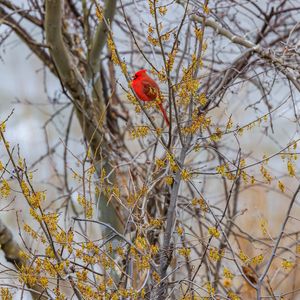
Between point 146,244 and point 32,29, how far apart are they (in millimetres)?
2717

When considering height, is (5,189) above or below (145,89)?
below

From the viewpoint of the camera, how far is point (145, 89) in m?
3.00

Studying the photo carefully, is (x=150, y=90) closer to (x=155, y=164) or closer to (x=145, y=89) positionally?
(x=145, y=89)

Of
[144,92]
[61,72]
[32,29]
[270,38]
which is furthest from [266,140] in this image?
[144,92]

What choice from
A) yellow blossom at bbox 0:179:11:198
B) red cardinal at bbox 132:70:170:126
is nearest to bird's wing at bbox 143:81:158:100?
red cardinal at bbox 132:70:170:126

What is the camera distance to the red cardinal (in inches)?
104

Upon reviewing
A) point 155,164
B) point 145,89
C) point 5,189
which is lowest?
point 5,189

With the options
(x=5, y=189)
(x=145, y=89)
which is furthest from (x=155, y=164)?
(x=5, y=189)

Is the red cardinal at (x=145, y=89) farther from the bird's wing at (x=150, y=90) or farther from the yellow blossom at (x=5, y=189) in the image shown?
the yellow blossom at (x=5, y=189)

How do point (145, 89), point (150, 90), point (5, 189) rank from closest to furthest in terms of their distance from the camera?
1. point (5, 189)
2. point (150, 90)
3. point (145, 89)

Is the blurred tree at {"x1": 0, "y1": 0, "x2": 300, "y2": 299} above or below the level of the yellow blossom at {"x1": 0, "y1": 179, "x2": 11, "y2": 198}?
above

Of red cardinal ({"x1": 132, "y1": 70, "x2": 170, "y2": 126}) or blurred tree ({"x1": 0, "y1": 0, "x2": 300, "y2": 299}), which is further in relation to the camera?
red cardinal ({"x1": 132, "y1": 70, "x2": 170, "y2": 126})

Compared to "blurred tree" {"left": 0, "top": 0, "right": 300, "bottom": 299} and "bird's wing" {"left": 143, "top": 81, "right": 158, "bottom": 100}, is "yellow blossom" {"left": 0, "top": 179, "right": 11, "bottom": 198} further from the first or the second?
"bird's wing" {"left": 143, "top": 81, "right": 158, "bottom": 100}

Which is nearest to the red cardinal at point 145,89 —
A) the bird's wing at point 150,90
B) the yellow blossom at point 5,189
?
the bird's wing at point 150,90
